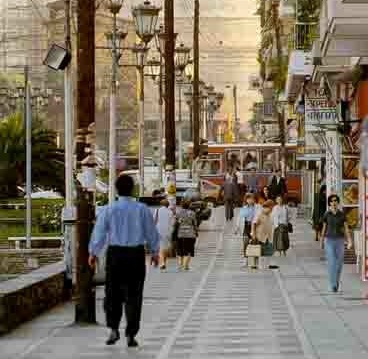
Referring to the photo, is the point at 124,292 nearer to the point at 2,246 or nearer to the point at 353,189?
the point at 2,246

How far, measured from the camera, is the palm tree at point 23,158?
50.0 meters

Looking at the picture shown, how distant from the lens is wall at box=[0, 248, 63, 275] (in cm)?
2441

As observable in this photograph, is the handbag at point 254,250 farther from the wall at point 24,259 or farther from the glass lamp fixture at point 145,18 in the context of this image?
the glass lamp fixture at point 145,18

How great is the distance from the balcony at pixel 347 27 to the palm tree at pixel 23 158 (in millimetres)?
20560

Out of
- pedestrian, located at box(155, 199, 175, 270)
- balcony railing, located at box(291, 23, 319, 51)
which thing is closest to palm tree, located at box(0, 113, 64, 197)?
balcony railing, located at box(291, 23, 319, 51)

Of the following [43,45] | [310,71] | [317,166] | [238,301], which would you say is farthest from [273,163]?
[238,301]

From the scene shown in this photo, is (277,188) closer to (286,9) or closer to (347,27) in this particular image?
(286,9)

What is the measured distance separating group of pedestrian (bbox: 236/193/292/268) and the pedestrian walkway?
1.09 meters

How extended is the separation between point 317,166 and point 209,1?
180ft

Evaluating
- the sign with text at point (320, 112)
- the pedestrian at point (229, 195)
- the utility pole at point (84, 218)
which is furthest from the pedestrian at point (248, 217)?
the pedestrian at point (229, 195)

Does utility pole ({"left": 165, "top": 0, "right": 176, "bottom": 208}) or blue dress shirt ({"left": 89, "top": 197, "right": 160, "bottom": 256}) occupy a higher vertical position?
utility pole ({"left": 165, "top": 0, "right": 176, "bottom": 208})

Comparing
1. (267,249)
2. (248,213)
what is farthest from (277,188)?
(267,249)

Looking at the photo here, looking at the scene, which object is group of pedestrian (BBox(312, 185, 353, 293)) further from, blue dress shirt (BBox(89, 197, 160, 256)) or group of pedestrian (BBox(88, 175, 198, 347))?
blue dress shirt (BBox(89, 197, 160, 256))

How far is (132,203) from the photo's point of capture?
53.9ft
